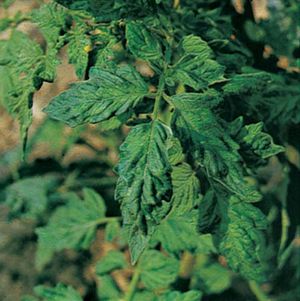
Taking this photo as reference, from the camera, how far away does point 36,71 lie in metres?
1.13

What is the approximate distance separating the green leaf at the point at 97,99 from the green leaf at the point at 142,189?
70 millimetres

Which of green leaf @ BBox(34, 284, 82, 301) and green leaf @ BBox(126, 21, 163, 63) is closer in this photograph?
green leaf @ BBox(126, 21, 163, 63)

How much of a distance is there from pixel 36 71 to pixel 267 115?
19.8 inches

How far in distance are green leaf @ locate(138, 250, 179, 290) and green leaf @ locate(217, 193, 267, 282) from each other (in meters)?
0.45

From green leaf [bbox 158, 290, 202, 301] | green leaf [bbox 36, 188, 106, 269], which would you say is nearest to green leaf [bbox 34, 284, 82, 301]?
green leaf [bbox 158, 290, 202, 301]

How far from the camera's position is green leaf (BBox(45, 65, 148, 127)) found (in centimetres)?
99

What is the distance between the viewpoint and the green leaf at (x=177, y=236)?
151 cm

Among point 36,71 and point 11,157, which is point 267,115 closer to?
point 36,71

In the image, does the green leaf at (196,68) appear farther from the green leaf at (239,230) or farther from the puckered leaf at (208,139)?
the green leaf at (239,230)

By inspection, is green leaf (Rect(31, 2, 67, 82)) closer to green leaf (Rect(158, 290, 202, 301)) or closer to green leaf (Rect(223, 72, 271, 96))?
green leaf (Rect(223, 72, 271, 96))

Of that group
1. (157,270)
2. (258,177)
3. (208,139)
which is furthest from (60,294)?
(258,177)

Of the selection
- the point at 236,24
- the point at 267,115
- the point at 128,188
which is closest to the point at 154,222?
the point at 128,188

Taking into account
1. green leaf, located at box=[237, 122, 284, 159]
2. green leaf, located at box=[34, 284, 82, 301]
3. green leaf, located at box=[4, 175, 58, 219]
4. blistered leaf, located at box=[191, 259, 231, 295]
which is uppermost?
green leaf, located at box=[237, 122, 284, 159]

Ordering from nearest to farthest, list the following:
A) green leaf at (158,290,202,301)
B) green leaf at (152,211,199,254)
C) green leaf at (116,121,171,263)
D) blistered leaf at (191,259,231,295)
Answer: green leaf at (116,121,171,263) < green leaf at (158,290,202,301) < green leaf at (152,211,199,254) < blistered leaf at (191,259,231,295)
